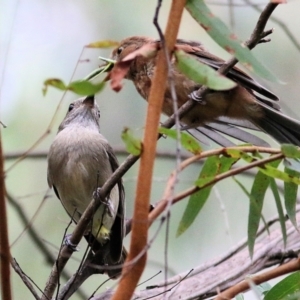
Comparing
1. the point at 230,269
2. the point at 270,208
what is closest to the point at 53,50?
the point at 270,208

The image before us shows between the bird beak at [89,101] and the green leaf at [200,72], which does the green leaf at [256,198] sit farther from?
the bird beak at [89,101]

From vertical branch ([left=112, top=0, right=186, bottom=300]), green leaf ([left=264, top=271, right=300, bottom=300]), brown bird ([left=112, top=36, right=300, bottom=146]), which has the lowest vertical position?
green leaf ([left=264, top=271, right=300, bottom=300])

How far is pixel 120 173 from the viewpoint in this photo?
145 centimetres

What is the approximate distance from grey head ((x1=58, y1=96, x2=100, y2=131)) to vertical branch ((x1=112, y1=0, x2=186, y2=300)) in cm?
230

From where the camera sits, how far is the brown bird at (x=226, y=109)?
8.21 ft

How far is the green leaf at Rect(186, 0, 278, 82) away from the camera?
3.66 feet

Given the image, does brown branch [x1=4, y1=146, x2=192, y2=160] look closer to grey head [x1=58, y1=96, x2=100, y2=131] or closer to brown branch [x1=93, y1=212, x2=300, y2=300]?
grey head [x1=58, y1=96, x2=100, y2=131]

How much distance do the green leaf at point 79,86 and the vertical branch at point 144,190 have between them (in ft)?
0.39

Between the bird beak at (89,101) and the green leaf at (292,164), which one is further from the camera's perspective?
the bird beak at (89,101)

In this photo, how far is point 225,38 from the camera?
44.3 inches

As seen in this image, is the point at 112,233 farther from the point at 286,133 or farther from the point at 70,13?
the point at 70,13

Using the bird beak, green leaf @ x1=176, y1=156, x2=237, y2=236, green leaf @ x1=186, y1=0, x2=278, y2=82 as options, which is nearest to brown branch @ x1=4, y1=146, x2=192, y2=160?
the bird beak

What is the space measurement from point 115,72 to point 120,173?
52 centimetres

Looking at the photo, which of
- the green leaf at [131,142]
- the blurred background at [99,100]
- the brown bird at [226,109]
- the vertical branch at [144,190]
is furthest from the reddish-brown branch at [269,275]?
the blurred background at [99,100]
